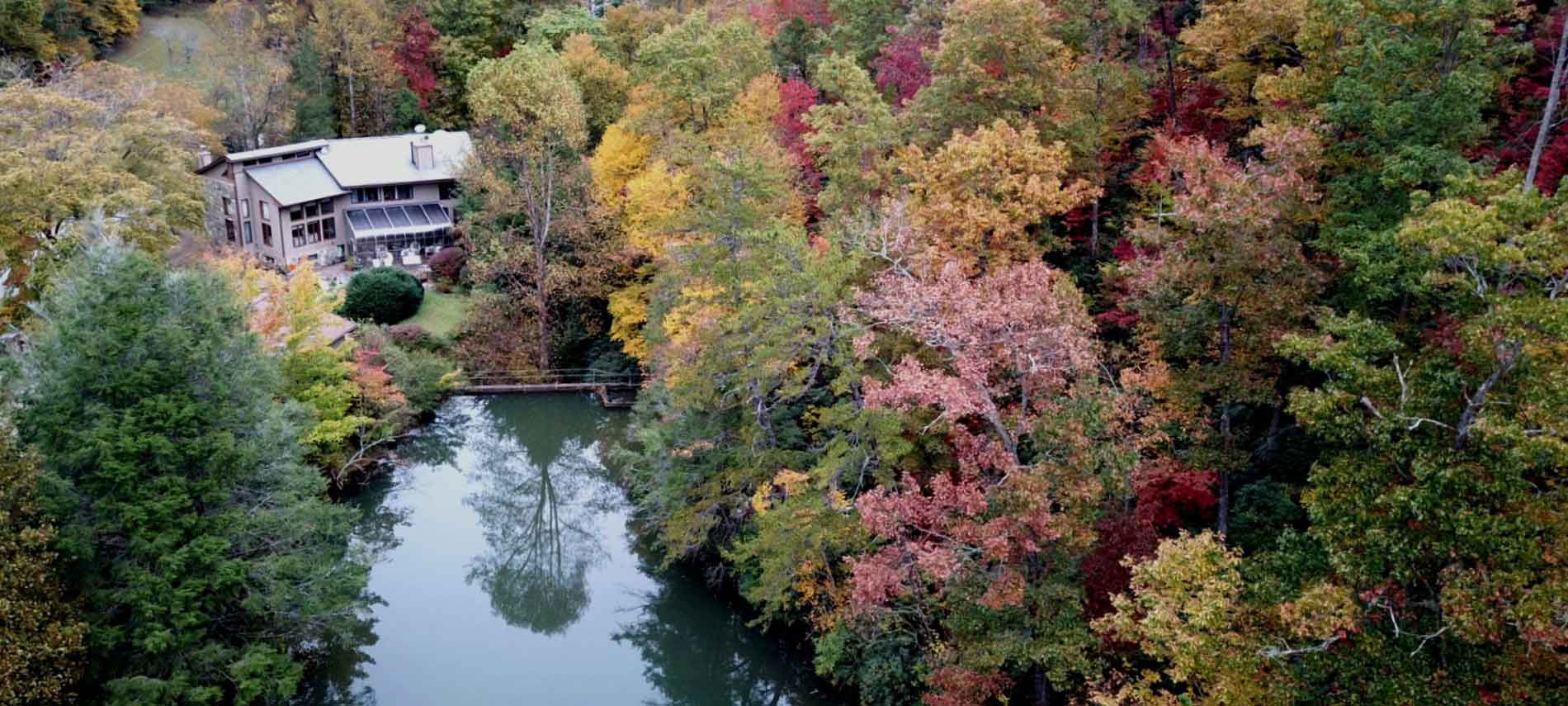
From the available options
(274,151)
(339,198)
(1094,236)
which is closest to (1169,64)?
(1094,236)

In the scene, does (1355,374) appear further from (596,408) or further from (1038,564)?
(596,408)

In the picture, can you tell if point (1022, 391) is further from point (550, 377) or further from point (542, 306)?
point (550, 377)

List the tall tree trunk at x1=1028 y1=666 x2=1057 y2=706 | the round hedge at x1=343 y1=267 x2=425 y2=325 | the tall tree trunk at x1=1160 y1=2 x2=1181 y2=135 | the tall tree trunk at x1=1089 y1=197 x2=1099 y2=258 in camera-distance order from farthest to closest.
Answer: the round hedge at x1=343 y1=267 x2=425 y2=325 → the tall tree trunk at x1=1160 y1=2 x2=1181 y2=135 → the tall tree trunk at x1=1089 y1=197 x2=1099 y2=258 → the tall tree trunk at x1=1028 y1=666 x2=1057 y2=706

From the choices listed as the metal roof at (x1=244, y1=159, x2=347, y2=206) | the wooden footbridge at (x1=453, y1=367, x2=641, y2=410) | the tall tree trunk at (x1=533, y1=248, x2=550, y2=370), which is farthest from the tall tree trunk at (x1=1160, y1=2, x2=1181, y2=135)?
the metal roof at (x1=244, y1=159, x2=347, y2=206)

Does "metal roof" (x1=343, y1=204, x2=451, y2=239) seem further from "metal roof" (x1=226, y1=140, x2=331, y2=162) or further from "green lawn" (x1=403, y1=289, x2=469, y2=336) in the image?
"green lawn" (x1=403, y1=289, x2=469, y2=336)

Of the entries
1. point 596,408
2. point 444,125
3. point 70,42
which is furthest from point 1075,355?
point 70,42

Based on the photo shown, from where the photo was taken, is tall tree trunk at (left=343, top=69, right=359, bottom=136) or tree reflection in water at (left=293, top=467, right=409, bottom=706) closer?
tree reflection in water at (left=293, top=467, right=409, bottom=706)
